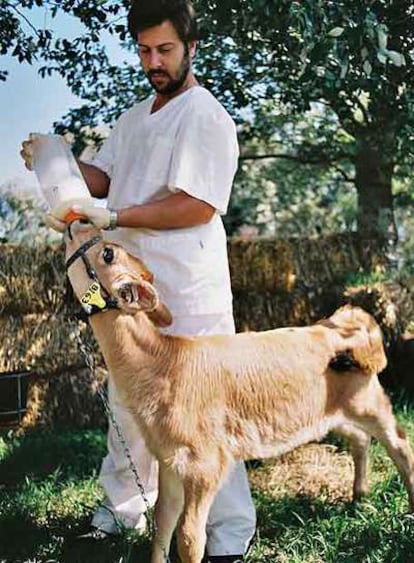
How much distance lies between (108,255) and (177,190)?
0.45 meters

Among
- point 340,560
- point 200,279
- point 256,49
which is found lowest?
point 340,560

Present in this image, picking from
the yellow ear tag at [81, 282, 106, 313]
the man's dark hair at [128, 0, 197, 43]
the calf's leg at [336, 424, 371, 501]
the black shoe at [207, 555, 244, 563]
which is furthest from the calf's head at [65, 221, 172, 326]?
the calf's leg at [336, 424, 371, 501]

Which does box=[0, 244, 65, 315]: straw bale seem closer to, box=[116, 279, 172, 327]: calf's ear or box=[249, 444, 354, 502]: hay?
box=[249, 444, 354, 502]: hay

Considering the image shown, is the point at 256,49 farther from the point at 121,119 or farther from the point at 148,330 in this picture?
the point at 148,330

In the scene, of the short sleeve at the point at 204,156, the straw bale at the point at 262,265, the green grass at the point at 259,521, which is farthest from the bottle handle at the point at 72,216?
the straw bale at the point at 262,265

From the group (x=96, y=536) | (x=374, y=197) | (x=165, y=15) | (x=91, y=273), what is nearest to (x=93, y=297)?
(x=91, y=273)

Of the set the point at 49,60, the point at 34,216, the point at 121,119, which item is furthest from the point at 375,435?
the point at 34,216

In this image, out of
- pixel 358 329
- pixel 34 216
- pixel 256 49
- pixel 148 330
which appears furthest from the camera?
pixel 34 216

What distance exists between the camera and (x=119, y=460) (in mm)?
4137

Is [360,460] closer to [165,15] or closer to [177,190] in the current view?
[177,190]

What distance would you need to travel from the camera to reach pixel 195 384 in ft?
11.7

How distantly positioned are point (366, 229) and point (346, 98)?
7.28ft

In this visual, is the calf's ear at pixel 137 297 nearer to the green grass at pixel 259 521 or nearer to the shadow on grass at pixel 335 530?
the green grass at pixel 259 521

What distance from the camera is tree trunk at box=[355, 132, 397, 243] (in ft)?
24.4
